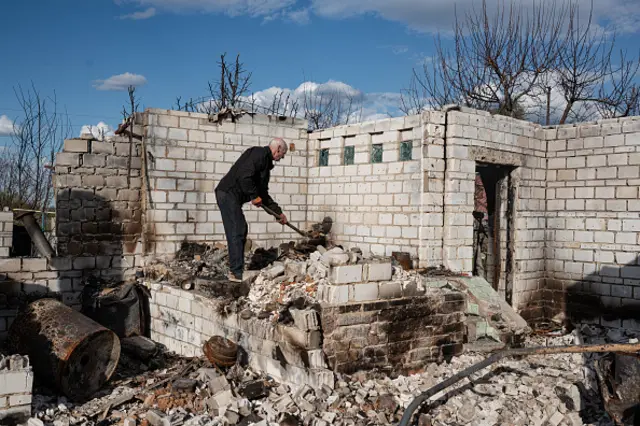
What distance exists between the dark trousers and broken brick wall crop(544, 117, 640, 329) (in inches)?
251

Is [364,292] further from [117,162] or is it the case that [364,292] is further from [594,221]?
[594,221]

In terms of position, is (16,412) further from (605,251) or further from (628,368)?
(605,251)

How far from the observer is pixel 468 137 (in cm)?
920

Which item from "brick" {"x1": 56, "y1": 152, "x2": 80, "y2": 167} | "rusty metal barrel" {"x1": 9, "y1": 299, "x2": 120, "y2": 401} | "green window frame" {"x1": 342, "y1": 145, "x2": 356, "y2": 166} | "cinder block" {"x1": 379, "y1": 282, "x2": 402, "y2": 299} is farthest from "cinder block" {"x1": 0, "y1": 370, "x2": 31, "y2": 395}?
"green window frame" {"x1": 342, "y1": 145, "x2": 356, "y2": 166}

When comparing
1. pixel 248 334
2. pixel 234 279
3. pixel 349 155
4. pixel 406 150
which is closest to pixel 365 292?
pixel 248 334

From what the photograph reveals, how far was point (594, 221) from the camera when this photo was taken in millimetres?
9766

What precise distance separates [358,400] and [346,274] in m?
1.32

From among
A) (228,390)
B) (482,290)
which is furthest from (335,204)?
(228,390)

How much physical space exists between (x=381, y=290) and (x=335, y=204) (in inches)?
191

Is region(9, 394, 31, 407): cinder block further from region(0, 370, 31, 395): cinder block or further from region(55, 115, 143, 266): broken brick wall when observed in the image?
region(55, 115, 143, 266): broken brick wall

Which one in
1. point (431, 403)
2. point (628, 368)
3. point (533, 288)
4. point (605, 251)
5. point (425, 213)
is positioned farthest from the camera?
point (533, 288)

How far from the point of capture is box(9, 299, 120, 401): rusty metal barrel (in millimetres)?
6426

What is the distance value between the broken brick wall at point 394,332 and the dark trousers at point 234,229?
227cm

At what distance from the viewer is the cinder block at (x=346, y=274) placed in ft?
19.1
